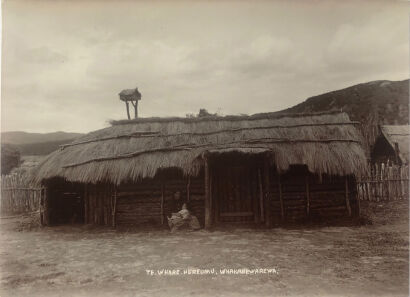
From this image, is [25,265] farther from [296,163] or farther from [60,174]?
[296,163]

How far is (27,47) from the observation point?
336 inches

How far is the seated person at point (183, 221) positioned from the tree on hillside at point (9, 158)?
12770mm

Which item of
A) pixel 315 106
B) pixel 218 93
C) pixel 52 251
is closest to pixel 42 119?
pixel 52 251

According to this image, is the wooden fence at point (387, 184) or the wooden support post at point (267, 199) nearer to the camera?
the wooden support post at point (267, 199)

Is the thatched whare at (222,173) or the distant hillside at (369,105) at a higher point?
the distant hillside at (369,105)

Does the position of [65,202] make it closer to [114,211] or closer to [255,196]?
[114,211]

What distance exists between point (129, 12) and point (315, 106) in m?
27.1

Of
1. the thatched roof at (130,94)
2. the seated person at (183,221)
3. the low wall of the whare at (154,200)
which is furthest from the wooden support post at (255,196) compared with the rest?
the thatched roof at (130,94)

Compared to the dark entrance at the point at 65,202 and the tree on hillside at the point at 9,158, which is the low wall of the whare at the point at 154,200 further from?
the tree on hillside at the point at 9,158

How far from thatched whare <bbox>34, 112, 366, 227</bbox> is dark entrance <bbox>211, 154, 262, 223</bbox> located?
33mm

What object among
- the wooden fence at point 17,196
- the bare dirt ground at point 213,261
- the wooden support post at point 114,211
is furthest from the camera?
the wooden fence at point 17,196

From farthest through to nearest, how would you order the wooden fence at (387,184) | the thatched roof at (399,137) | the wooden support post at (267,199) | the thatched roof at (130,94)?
the thatched roof at (399,137) → the thatched roof at (130,94) → the wooden fence at (387,184) → the wooden support post at (267,199)

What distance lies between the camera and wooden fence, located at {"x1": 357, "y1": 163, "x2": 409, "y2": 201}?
15.2m

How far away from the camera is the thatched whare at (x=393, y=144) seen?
61.8 feet
